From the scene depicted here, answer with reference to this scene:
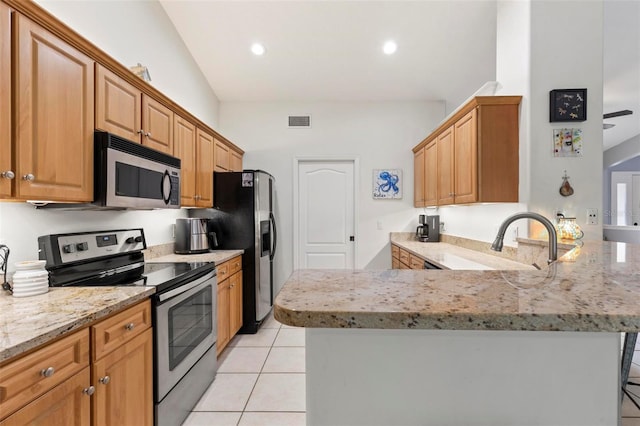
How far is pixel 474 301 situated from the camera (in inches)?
25.6

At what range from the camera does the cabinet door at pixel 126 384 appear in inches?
51.5

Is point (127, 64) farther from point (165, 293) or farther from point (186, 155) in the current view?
point (165, 293)

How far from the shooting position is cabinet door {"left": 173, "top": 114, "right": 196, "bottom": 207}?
271 cm

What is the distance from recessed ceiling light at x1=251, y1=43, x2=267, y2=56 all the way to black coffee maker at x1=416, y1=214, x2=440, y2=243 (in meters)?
2.85

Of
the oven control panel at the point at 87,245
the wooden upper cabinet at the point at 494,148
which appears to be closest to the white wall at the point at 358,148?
the wooden upper cabinet at the point at 494,148

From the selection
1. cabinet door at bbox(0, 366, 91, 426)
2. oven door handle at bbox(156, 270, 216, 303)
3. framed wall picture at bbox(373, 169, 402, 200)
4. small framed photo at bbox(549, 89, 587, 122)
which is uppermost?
small framed photo at bbox(549, 89, 587, 122)

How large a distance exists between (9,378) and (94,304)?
1.36 ft

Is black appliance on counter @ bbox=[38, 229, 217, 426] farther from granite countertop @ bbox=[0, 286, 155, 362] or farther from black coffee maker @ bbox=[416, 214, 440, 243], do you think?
black coffee maker @ bbox=[416, 214, 440, 243]

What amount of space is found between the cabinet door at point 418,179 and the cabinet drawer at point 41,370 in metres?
3.66

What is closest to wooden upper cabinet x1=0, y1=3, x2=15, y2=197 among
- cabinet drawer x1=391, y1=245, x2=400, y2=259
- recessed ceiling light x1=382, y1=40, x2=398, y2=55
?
recessed ceiling light x1=382, y1=40, x2=398, y2=55

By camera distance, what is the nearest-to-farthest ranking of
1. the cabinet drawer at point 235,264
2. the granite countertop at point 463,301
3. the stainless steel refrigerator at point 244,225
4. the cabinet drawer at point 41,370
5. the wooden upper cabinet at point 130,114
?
1. the granite countertop at point 463,301
2. the cabinet drawer at point 41,370
3. the wooden upper cabinet at point 130,114
4. the cabinet drawer at point 235,264
5. the stainless steel refrigerator at point 244,225

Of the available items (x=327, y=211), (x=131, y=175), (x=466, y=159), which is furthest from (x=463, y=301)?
(x=327, y=211)

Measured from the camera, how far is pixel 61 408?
112 cm

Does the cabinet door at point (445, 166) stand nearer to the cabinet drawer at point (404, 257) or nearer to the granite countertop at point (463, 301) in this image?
the cabinet drawer at point (404, 257)
